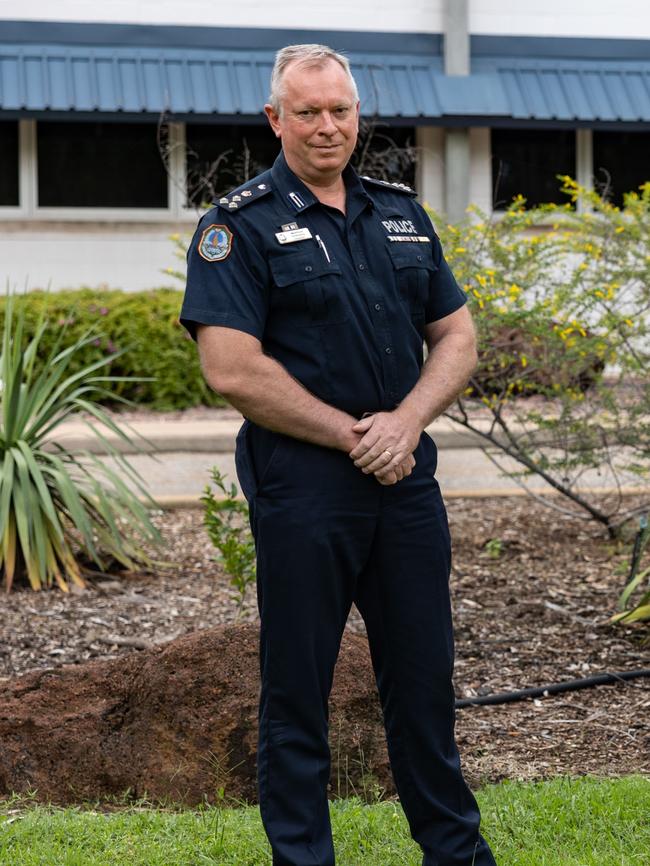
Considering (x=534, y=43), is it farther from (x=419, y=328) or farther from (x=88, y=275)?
(x=419, y=328)

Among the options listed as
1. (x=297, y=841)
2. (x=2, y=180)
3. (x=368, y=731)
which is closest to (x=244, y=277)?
(x=297, y=841)

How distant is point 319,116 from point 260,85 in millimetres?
11539

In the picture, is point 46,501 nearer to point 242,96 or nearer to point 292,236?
point 292,236

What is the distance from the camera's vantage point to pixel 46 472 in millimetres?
6512

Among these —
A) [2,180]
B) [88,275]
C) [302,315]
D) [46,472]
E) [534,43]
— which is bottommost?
[46,472]

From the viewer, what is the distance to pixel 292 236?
291cm

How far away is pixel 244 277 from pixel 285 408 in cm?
30

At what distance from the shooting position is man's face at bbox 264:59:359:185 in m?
2.91

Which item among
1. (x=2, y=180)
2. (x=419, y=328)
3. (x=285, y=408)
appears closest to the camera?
(x=285, y=408)

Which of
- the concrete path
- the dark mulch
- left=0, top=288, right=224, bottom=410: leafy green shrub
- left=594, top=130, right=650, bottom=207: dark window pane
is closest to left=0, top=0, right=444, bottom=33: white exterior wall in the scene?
left=594, top=130, right=650, bottom=207: dark window pane

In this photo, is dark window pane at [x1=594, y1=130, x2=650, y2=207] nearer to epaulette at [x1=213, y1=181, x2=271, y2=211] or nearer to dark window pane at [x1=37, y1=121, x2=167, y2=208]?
dark window pane at [x1=37, y1=121, x2=167, y2=208]

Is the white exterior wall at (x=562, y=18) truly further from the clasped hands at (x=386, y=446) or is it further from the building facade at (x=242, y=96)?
the clasped hands at (x=386, y=446)

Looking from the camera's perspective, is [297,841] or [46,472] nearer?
[297,841]

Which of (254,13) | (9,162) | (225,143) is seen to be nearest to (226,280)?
(225,143)
